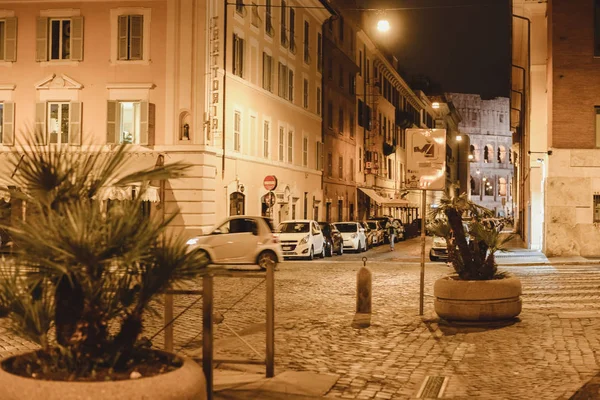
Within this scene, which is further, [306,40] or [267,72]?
[306,40]

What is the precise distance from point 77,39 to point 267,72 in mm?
9816

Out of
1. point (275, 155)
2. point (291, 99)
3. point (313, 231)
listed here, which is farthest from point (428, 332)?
point (291, 99)

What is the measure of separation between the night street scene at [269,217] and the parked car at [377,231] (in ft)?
0.76

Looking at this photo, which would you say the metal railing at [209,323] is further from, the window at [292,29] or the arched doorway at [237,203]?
the window at [292,29]

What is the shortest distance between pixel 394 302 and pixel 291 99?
2866 centimetres

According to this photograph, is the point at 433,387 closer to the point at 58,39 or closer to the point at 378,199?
the point at 58,39

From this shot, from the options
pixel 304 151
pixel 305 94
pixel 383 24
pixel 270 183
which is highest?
pixel 305 94

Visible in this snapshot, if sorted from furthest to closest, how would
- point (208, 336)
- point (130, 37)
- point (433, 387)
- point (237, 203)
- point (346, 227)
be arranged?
1. point (346, 227)
2. point (237, 203)
3. point (130, 37)
4. point (433, 387)
5. point (208, 336)

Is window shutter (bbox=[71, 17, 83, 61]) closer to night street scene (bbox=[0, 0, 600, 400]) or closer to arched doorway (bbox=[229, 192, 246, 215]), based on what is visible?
night street scene (bbox=[0, 0, 600, 400])

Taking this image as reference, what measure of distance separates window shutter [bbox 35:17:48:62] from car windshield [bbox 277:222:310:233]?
11588mm

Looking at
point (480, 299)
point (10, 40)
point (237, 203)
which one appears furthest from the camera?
point (237, 203)

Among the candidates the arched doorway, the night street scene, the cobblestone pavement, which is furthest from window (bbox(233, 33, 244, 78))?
the cobblestone pavement

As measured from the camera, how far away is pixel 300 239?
32656mm

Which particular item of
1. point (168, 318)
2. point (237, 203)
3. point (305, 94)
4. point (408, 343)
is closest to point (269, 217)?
point (237, 203)
